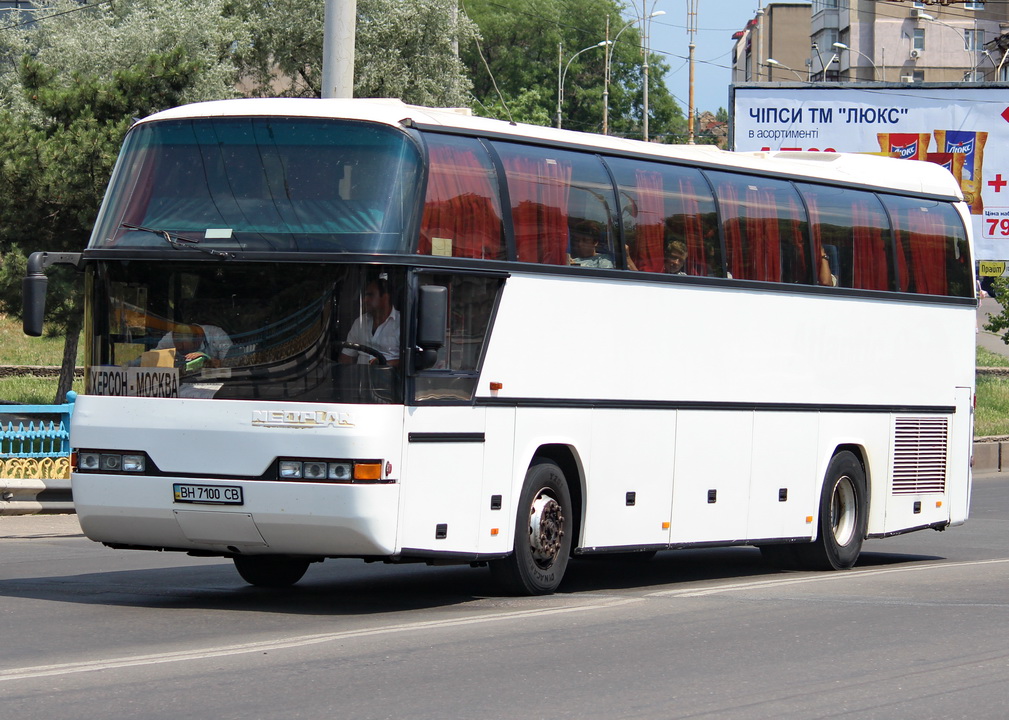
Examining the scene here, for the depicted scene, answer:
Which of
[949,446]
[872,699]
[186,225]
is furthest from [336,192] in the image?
[949,446]

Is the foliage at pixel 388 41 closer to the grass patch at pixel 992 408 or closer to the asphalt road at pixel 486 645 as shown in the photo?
the grass patch at pixel 992 408

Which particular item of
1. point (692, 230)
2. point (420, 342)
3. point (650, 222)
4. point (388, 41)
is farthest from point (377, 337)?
point (388, 41)

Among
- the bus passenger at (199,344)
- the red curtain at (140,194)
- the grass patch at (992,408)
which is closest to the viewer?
the bus passenger at (199,344)

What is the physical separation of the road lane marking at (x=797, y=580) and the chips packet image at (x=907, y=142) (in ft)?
72.2

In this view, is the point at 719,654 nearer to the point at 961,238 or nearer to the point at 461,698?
the point at 461,698

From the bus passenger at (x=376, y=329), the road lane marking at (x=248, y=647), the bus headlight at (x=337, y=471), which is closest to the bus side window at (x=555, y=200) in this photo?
the bus passenger at (x=376, y=329)

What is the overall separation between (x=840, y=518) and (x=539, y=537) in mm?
4800

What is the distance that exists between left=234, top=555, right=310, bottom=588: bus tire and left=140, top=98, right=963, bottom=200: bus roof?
11.0 ft

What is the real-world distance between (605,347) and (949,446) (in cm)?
584

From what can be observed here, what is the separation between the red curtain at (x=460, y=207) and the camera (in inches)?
401

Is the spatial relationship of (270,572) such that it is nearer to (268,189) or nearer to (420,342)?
(420,342)

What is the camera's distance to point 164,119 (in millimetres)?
10578

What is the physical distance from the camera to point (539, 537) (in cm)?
1117

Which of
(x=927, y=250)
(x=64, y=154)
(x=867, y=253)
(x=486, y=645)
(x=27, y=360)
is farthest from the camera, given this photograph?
(x=27, y=360)
